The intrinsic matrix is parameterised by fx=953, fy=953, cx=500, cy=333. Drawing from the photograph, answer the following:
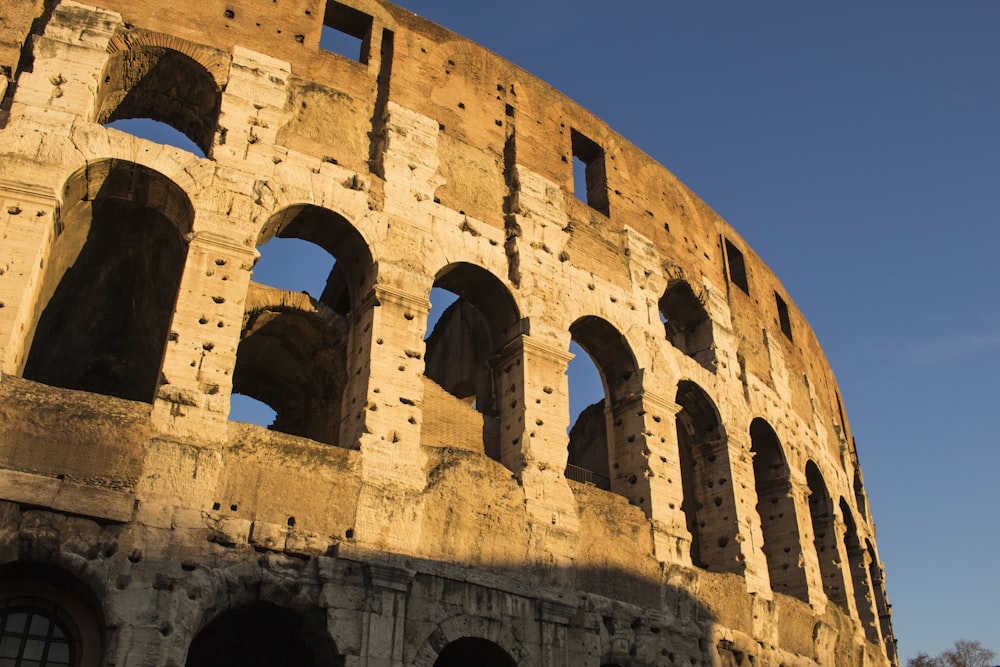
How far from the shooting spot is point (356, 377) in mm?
9641

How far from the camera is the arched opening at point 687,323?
1398 centimetres

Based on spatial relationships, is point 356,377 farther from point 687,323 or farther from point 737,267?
point 737,267

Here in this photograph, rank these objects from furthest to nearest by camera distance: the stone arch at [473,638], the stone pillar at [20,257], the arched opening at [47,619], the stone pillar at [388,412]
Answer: the stone pillar at [388,412], the stone arch at [473,638], the stone pillar at [20,257], the arched opening at [47,619]

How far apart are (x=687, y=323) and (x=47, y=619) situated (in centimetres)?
966

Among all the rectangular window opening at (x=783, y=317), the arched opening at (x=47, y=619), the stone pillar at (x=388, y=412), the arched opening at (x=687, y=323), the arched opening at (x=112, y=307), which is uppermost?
the rectangular window opening at (x=783, y=317)

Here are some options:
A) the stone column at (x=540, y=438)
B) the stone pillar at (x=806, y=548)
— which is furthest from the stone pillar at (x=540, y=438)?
the stone pillar at (x=806, y=548)

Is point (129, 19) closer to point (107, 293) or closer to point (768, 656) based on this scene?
point (107, 293)

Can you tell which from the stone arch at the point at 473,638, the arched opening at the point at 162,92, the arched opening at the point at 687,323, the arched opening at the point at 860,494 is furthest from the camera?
the arched opening at the point at 860,494

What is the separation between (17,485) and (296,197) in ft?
12.9

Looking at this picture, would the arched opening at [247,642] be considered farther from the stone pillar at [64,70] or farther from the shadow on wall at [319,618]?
the stone pillar at [64,70]

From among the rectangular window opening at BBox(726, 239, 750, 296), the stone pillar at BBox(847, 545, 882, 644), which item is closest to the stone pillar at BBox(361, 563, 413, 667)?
the rectangular window opening at BBox(726, 239, 750, 296)

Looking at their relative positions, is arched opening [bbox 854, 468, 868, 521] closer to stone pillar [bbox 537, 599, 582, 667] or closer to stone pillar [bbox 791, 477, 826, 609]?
stone pillar [bbox 791, 477, 826, 609]

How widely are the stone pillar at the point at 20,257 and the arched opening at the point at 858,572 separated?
13.3 m

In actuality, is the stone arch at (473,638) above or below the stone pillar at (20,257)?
below
